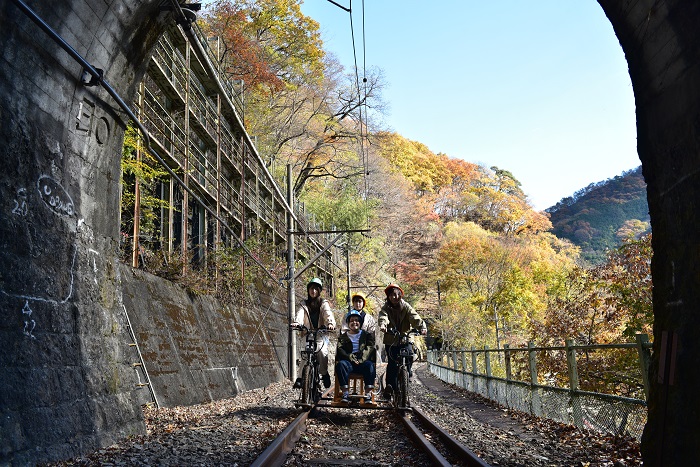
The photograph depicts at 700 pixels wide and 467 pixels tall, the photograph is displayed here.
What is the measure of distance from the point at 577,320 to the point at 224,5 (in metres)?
26.7

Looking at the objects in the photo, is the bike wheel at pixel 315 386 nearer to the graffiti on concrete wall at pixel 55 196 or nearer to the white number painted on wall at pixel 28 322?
the graffiti on concrete wall at pixel 55 196

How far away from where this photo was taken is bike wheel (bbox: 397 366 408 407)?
9.32 metres

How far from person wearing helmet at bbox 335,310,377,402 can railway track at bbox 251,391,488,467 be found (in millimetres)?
563

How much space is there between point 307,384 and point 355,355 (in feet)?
2.71

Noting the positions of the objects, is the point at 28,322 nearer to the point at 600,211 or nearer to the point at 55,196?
the point at 55,196

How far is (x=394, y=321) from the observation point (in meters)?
9.84

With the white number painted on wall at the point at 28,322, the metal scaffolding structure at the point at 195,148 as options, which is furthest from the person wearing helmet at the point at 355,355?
the white number painted on wall at the point at 28,322

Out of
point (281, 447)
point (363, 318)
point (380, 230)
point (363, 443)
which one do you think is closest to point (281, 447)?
point (281, 447)

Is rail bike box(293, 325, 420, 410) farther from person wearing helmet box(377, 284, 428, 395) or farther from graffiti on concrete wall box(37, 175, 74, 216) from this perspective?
graffiti on concrete wall box(37, 175, 74, 216)

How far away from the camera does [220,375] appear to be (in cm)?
1423

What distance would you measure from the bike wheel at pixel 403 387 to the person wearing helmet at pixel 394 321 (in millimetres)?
184

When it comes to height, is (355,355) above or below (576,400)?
above

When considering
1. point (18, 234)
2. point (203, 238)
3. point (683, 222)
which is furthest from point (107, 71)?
point (203, 238)

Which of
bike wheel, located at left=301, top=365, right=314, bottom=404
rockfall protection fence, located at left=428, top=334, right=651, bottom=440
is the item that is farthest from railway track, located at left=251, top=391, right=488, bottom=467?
rockfall protection fence, located at left=428, top=334, right=651, bottom=440
